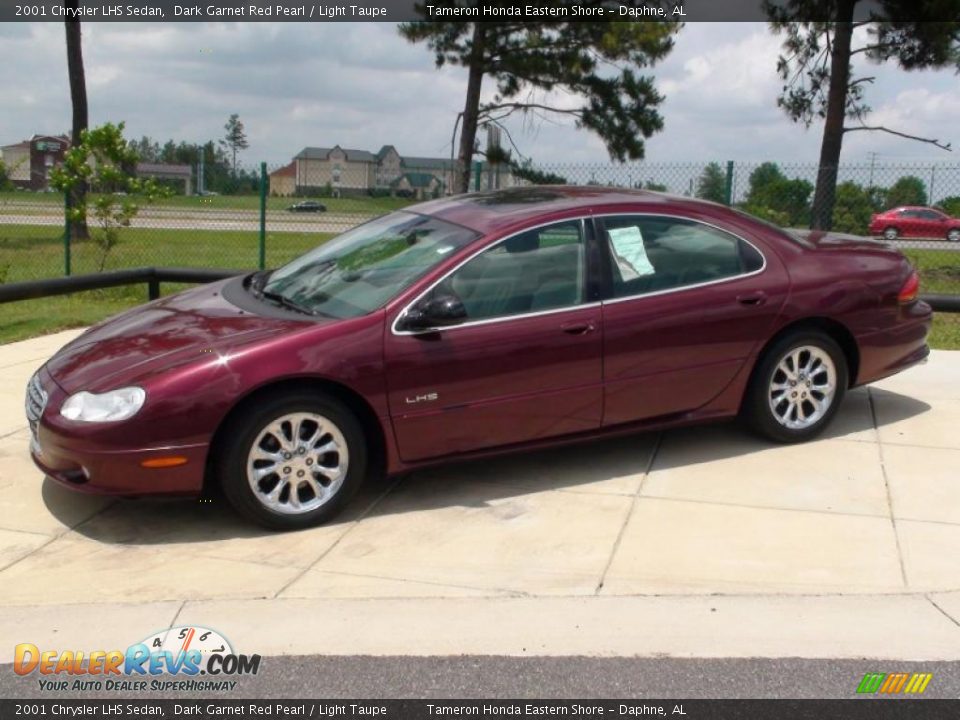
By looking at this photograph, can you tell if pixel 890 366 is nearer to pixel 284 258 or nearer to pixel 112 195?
pixel 284 258

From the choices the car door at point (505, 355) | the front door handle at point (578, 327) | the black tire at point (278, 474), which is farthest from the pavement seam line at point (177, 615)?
the front door handle at point (578, 327)

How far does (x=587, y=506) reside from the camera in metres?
5.55

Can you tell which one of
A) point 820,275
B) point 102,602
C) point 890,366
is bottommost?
point 102,602

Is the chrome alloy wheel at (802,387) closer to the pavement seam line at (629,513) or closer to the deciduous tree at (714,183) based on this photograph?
the pavement seam line at (629,513)

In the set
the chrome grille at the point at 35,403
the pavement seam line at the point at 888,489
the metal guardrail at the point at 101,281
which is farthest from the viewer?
the metal guardrail at the point at 101,281

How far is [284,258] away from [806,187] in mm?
7166

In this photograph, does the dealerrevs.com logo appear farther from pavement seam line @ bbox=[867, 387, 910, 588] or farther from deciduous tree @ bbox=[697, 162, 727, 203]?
deciduous tree @ bbox=[697, 162, 727, 203]

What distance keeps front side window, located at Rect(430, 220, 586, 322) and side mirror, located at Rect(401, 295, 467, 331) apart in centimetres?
9

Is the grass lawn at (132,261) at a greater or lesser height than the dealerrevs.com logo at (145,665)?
greater

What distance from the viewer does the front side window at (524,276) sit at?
18.0ft

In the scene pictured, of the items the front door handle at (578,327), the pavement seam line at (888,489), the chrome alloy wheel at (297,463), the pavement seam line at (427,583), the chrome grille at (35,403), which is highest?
the front door handle at (578,327)

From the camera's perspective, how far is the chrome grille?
523 centimetres

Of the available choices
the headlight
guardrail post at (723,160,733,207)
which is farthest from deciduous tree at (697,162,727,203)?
the headlight
